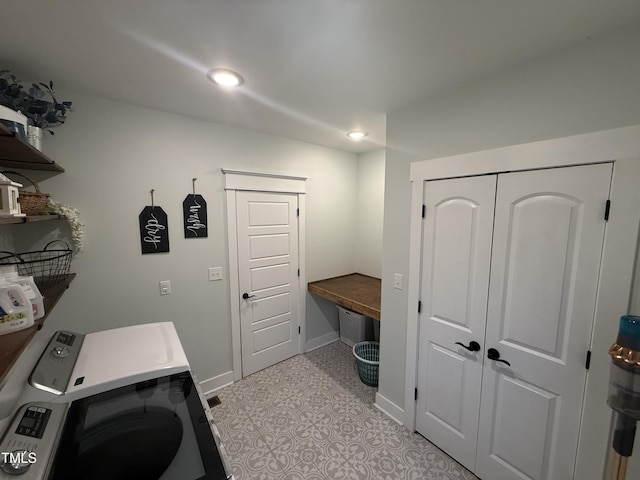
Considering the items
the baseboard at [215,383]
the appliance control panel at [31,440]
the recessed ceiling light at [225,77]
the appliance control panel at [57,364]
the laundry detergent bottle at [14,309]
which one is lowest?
the baseboard at [215,383]

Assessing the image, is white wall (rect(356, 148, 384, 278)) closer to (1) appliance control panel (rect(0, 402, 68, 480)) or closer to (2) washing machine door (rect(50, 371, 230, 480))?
(2) washing machine door (rect(50, 371, 230, 480))

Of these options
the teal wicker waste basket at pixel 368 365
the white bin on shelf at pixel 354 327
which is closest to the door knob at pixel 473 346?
the teal wicker waste basket at pixel 368 365

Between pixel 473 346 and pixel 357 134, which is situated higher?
pixel 357 134

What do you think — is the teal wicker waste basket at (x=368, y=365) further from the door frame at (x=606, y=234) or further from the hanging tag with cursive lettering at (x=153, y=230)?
the hanging tag with cursive lettering at (x=153, y=230)

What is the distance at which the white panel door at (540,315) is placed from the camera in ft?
4.10

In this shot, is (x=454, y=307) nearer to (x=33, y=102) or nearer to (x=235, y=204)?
(x=235, y=204)

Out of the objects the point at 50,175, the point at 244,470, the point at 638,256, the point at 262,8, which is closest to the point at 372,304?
the point at 244,470

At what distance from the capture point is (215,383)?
8.25 ft

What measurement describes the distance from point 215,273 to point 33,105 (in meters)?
1.56

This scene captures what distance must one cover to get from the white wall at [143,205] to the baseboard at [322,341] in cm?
99

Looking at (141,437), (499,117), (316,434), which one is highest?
(499,117)

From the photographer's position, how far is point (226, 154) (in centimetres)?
239

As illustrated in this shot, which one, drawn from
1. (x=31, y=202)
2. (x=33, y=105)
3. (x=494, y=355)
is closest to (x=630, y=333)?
(x=494, y=355)

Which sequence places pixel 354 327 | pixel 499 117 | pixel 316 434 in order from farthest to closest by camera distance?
1. pixel 354 327
2. pixel 316 434
3. pixel 499 117
